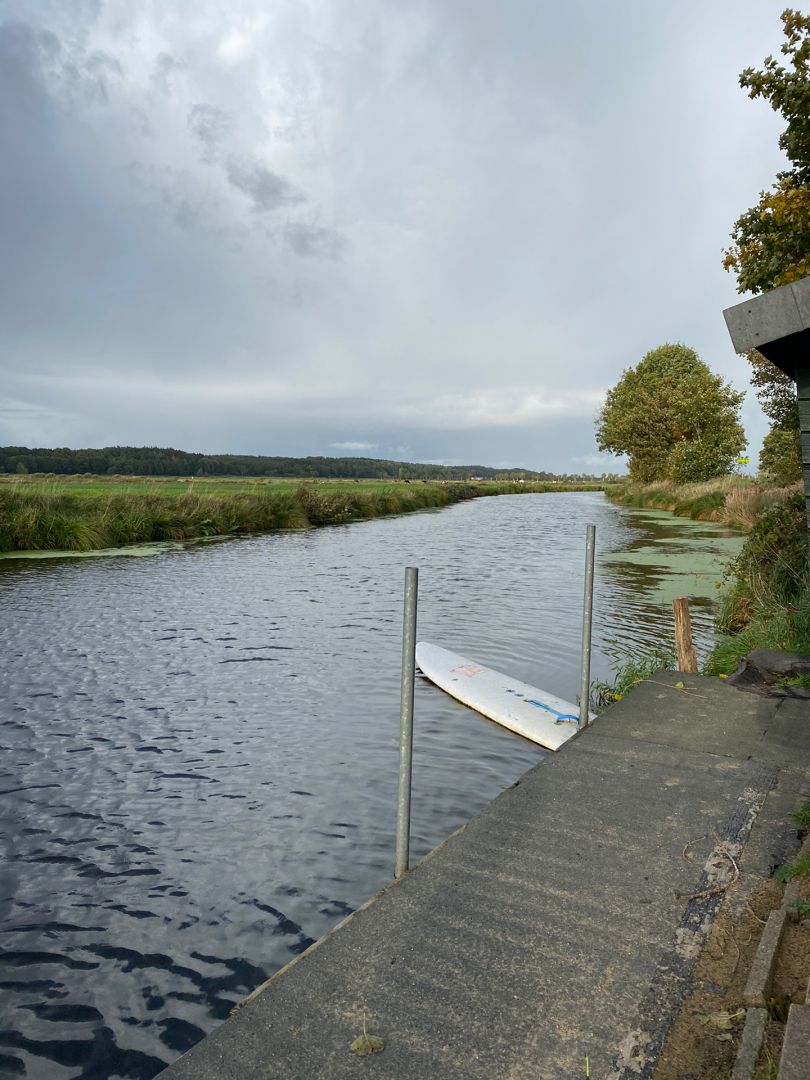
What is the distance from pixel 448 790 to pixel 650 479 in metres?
53.4

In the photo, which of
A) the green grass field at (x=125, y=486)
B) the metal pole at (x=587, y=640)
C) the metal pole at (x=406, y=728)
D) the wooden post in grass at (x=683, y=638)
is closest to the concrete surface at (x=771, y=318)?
the metal pole at (x=587, y=640)

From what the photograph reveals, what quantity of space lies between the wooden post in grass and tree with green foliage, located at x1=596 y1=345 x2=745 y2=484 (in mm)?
38470

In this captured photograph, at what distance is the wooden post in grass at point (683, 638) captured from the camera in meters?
6.97

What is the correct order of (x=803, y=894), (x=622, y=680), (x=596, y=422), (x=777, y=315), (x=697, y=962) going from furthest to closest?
1. (x=596, y=422)
2. (x=622, y=680)
3. (x=777, y=315)
4. (x=803, y=894)
5. (x=697, y=962)

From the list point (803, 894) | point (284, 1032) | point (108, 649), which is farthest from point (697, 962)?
point (108, 649)

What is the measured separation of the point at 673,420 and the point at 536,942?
5229 centimetres

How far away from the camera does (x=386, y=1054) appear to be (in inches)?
87.4

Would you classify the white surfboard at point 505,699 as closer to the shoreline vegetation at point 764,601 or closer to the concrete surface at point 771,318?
the shoreline vegetation at point 764,601

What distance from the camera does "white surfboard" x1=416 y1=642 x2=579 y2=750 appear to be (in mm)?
6809

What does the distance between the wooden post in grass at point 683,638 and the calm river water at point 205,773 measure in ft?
5.10

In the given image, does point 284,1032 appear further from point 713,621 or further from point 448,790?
point 713,621

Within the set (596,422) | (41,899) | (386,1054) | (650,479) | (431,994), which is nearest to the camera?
(386,1054)

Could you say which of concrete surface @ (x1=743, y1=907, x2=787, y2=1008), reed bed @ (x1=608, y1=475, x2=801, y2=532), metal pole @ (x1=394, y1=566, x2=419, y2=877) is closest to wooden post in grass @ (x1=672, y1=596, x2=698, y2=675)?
metal pole @ (x1=394, y1=566, x2=419, y2=877)

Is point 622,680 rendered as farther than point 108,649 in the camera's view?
No
